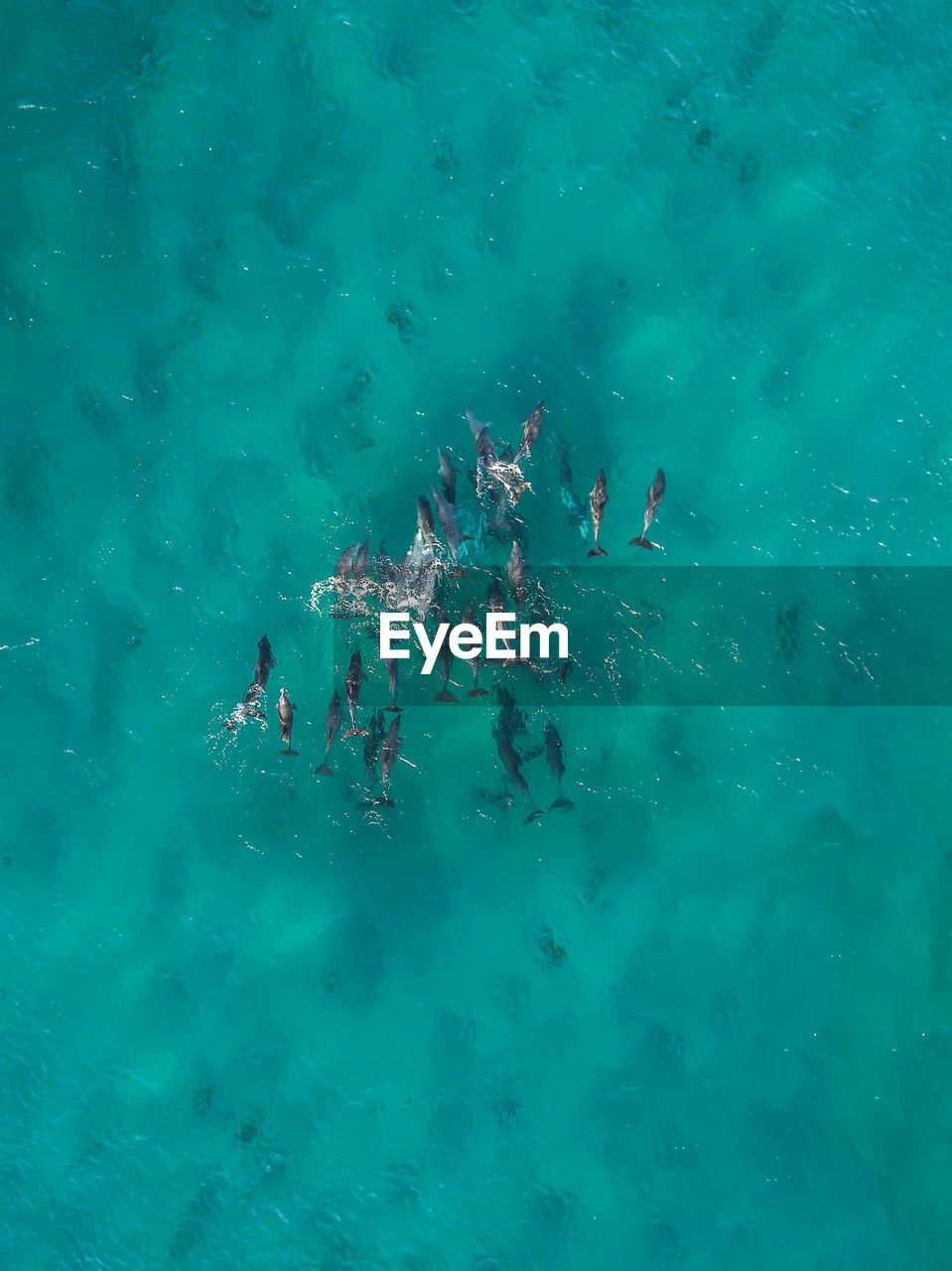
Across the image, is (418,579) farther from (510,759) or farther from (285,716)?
(510,759)

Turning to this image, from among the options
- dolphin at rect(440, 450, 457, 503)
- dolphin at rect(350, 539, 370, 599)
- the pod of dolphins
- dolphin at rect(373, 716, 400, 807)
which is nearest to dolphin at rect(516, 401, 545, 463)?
the pod of dolphins

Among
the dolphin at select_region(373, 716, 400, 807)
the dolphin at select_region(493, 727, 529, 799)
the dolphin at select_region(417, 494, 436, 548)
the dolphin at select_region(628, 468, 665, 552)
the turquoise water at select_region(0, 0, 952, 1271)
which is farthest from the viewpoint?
the turquoise water at select_region(0, 0, 952, 1271)

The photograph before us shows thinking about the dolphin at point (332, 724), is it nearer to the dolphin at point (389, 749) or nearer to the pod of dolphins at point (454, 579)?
the pod of dolphins at point (454, 579)

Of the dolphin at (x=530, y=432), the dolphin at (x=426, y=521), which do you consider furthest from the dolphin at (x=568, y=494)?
the dolphin at (x=426, y=521)

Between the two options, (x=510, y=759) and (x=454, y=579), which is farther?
(x=454, y=579)
